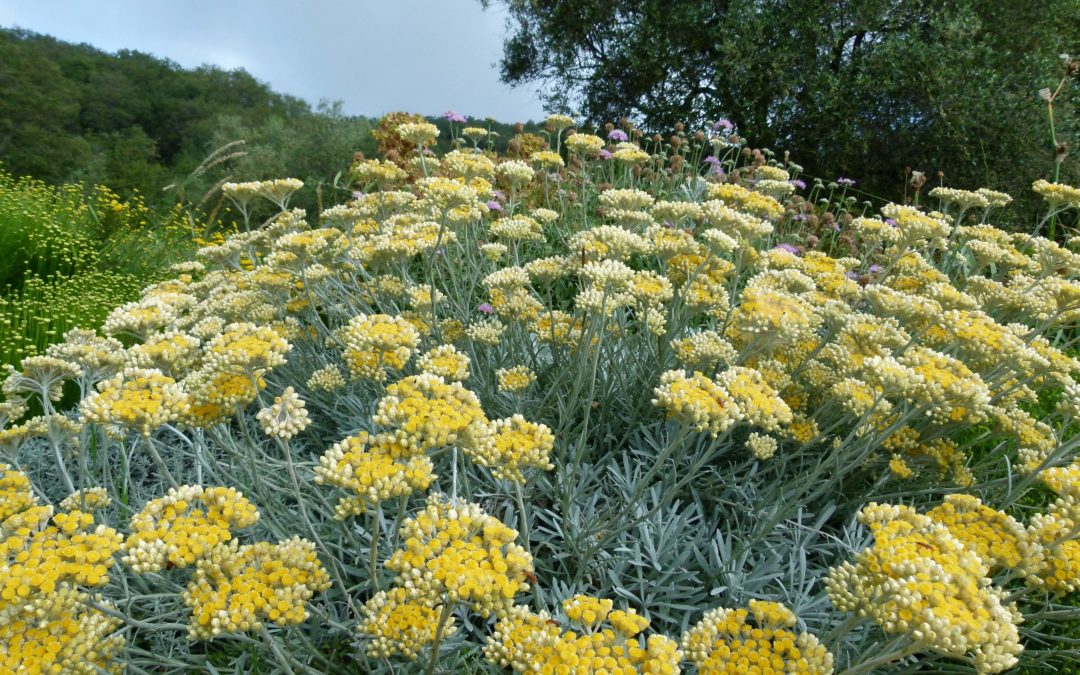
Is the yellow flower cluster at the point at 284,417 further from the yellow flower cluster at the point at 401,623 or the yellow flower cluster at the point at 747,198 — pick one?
the yellow flower cluster at the point at 747,198

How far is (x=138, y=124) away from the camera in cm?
4522


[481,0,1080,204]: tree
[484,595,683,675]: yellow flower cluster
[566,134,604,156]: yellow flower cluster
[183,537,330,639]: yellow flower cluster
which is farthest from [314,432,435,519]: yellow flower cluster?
[481,0,1080,204]: tree

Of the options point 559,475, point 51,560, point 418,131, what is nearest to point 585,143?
point 418,131

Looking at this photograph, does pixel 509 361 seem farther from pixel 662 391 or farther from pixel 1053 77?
pixel 1053 77

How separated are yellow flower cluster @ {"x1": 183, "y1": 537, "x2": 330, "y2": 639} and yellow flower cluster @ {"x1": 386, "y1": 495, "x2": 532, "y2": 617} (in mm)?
294

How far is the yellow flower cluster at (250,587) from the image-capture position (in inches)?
55.6

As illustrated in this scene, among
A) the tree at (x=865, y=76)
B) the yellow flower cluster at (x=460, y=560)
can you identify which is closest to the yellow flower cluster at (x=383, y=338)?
the yellow flower cluster at (x=460, y=560)

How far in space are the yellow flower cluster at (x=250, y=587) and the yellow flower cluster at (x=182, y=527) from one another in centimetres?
6

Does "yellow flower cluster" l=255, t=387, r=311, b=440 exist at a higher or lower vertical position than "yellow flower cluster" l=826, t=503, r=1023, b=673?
higher

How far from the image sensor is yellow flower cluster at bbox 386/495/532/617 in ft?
4.42

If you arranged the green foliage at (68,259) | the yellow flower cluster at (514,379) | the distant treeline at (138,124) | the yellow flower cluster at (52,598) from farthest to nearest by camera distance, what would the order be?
the distant treeline at (138,124)
the green foliage at (68,259)
the yellow flower cluster at (514,379)
the yellow flower cluster at (52,598)

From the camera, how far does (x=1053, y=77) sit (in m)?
10.9

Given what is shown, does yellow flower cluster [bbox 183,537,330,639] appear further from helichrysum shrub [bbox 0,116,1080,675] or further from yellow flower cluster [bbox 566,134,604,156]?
yellow flower cluster [bbox 566,134,604,156]

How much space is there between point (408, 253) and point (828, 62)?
12.6 metres
